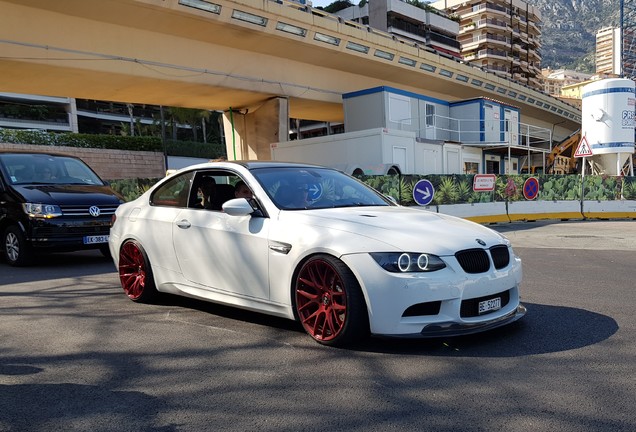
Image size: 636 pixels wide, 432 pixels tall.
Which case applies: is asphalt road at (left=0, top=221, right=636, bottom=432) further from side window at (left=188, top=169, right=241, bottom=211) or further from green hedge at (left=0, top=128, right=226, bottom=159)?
green hedge at (left=0, top=128, right=226, bottom=159)

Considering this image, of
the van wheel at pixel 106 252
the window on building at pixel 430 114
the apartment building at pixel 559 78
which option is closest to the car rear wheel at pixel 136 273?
the van wheel at pixel 106 252

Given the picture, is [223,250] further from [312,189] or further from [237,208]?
[312,189]

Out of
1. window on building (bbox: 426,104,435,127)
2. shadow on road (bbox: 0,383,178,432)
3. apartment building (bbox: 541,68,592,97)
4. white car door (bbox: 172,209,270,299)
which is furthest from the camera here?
apartment building (bbox: 541,68,592,97)

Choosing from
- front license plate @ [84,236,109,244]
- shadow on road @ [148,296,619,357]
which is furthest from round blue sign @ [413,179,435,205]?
shadow on road @ [148,296,619,357]

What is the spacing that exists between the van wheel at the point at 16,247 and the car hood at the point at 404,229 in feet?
19.8

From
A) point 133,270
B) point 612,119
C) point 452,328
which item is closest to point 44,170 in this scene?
point 133,270

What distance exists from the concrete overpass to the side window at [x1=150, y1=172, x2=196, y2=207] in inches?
572

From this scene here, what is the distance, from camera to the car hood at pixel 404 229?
387 cm

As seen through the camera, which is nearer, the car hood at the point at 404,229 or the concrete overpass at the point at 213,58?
the car hood at the point at 404,229

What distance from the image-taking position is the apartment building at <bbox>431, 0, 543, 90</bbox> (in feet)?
295

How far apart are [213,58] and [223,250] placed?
744 inches

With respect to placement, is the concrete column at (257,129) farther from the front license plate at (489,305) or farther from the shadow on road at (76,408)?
the shadow on road at (76,408)

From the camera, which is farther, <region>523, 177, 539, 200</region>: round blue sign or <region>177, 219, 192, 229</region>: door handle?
<region>523, 177, 539, 200</region>: round blue sign

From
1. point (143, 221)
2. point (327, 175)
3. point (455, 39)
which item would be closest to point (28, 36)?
point (143, 221)
